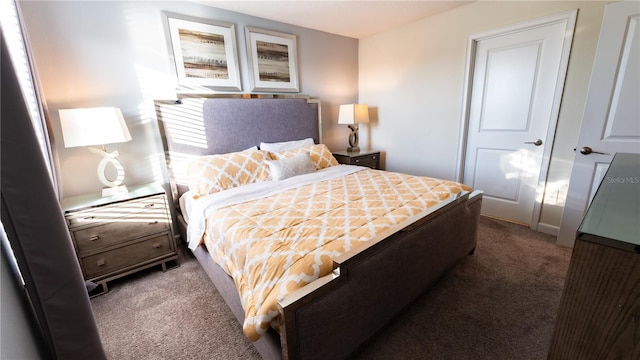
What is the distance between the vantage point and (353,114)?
3.55 m

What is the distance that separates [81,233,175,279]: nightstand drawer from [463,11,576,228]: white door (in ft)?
11.2

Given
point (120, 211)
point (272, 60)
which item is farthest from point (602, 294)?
point (272, 60)

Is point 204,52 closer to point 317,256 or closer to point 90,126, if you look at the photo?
point 90,126

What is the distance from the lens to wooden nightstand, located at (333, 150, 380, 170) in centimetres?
354

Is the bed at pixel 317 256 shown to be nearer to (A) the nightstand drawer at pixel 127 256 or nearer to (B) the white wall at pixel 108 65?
(B) the white wall at pixel 108 65

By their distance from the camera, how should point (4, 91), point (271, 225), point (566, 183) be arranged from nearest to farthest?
point (4, 91)
point (271, 225)
point (566, 183)

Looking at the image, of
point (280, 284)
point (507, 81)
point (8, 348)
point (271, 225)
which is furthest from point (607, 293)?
point (507, 81)

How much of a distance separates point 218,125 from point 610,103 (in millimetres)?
3385

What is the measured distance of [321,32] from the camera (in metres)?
3.47

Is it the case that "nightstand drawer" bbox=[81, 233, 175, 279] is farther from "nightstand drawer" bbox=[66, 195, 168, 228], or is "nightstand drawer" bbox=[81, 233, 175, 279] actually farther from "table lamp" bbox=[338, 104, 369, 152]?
"table lamp" bbox=[338, 104, 369, 152]

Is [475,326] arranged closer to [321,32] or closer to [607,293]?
[607,293]

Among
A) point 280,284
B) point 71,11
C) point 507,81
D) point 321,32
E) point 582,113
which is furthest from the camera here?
point 321,32

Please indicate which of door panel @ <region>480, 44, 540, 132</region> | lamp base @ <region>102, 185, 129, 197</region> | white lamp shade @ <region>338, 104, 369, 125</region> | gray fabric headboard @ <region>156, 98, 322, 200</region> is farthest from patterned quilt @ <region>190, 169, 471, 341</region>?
white lamp shade @ <region>338, 104, 369, 125</region>

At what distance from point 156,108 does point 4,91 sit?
200cm
